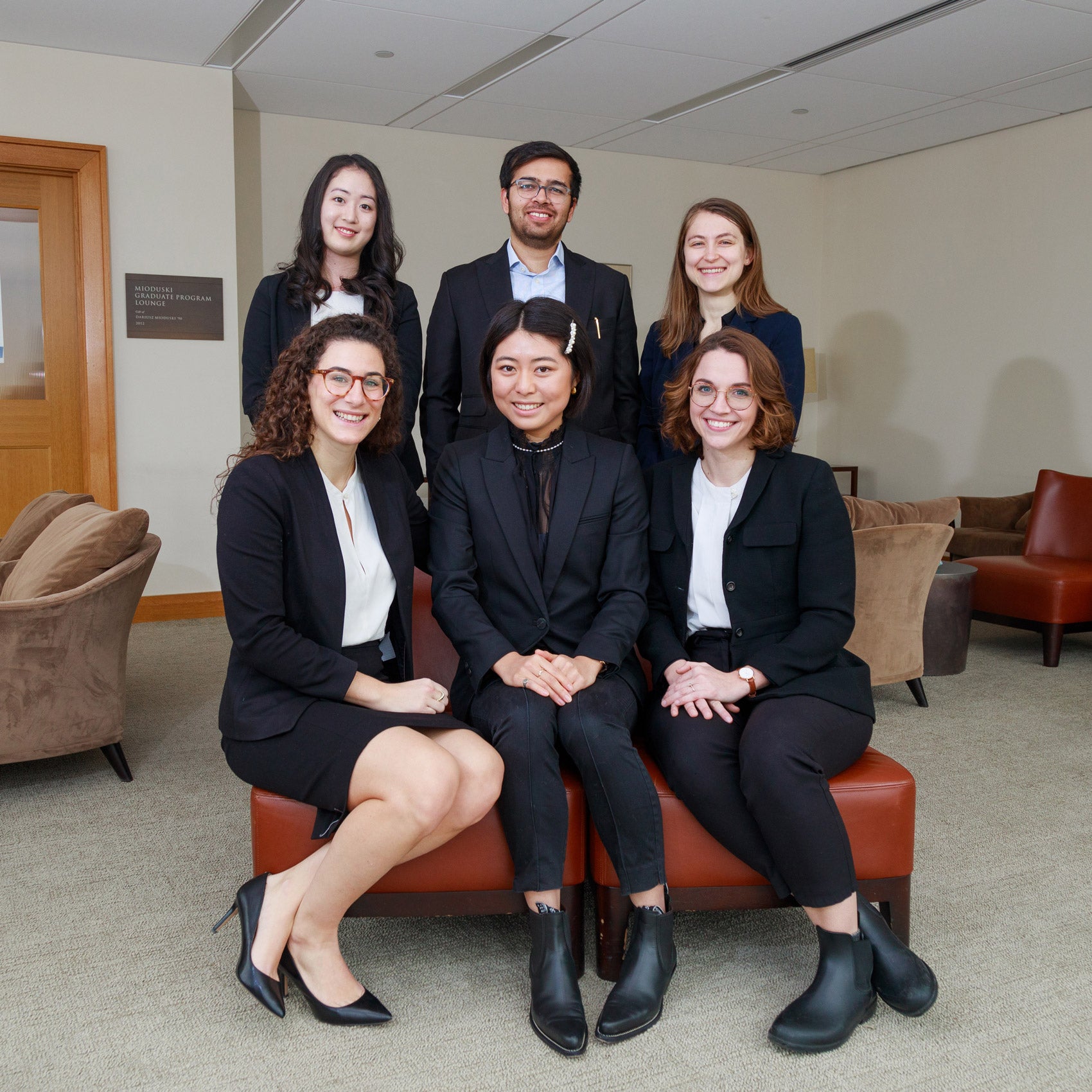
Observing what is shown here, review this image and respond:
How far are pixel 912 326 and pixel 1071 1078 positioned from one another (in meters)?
6.23

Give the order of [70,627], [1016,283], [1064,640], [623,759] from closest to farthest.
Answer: [623,759]
[70,627]
[1064,640]
[1016,283]

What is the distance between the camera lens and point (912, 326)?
7352 millimetres

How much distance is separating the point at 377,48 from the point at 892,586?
3.45 metres

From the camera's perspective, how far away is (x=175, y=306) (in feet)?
18.1

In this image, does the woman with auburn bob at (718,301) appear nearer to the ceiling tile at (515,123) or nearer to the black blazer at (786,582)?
the black blazer at (786,582)

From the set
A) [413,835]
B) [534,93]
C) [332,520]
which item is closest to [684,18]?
[534,93]

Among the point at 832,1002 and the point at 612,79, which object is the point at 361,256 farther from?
the point at 612,79

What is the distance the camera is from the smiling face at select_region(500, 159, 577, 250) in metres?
2.80

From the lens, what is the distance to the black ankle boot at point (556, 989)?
1.92m

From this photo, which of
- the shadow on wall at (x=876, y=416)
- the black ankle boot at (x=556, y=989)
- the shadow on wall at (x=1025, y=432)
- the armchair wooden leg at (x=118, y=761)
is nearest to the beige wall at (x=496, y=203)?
the shadow on wall at (x=876, y=416)

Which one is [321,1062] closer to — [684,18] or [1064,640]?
[684,18]

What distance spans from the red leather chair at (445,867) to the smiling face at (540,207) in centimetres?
149

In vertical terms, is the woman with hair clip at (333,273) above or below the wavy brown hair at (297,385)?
above

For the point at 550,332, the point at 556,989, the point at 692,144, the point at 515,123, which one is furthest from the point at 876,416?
the point at 556,989
